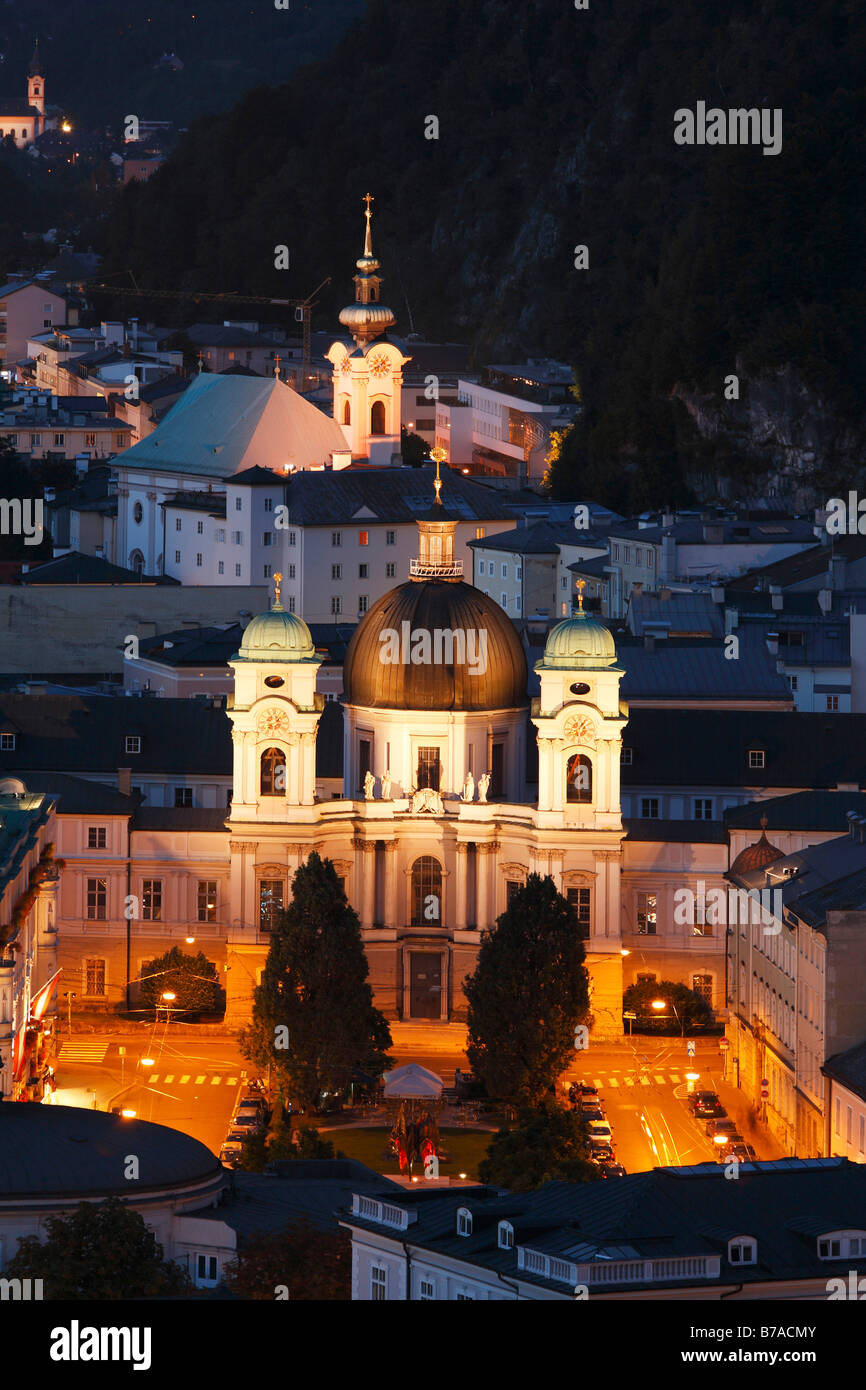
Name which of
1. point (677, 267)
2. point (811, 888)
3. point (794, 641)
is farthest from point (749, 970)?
point (677, 267)

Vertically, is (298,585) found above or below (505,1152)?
above

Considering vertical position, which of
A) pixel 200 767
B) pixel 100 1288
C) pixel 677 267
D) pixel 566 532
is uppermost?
pixel 677 267

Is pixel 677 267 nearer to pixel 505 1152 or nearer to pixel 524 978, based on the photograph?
pixel 524 978

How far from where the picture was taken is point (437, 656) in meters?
109

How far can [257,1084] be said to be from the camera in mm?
98438

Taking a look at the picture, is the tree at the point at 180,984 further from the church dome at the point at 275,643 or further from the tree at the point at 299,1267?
the tree at the point at 299,1267

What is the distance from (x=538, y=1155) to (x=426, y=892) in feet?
94.9

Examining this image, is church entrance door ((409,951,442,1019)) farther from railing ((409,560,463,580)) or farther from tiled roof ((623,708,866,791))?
railing ((409,560,463,580))

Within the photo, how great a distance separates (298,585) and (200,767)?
5443 centimetres

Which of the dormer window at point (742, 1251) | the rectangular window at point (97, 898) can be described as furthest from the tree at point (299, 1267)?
the rectangular window at point (97, 898)

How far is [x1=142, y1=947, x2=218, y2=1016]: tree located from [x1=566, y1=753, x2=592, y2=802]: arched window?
10.9m

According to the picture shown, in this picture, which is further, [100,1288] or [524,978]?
[524,978]

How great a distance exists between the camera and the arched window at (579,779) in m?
108

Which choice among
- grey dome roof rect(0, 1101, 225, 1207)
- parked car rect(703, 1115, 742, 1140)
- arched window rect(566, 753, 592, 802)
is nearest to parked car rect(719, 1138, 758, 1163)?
parked car rect(703, 1115, 742, 1140)
